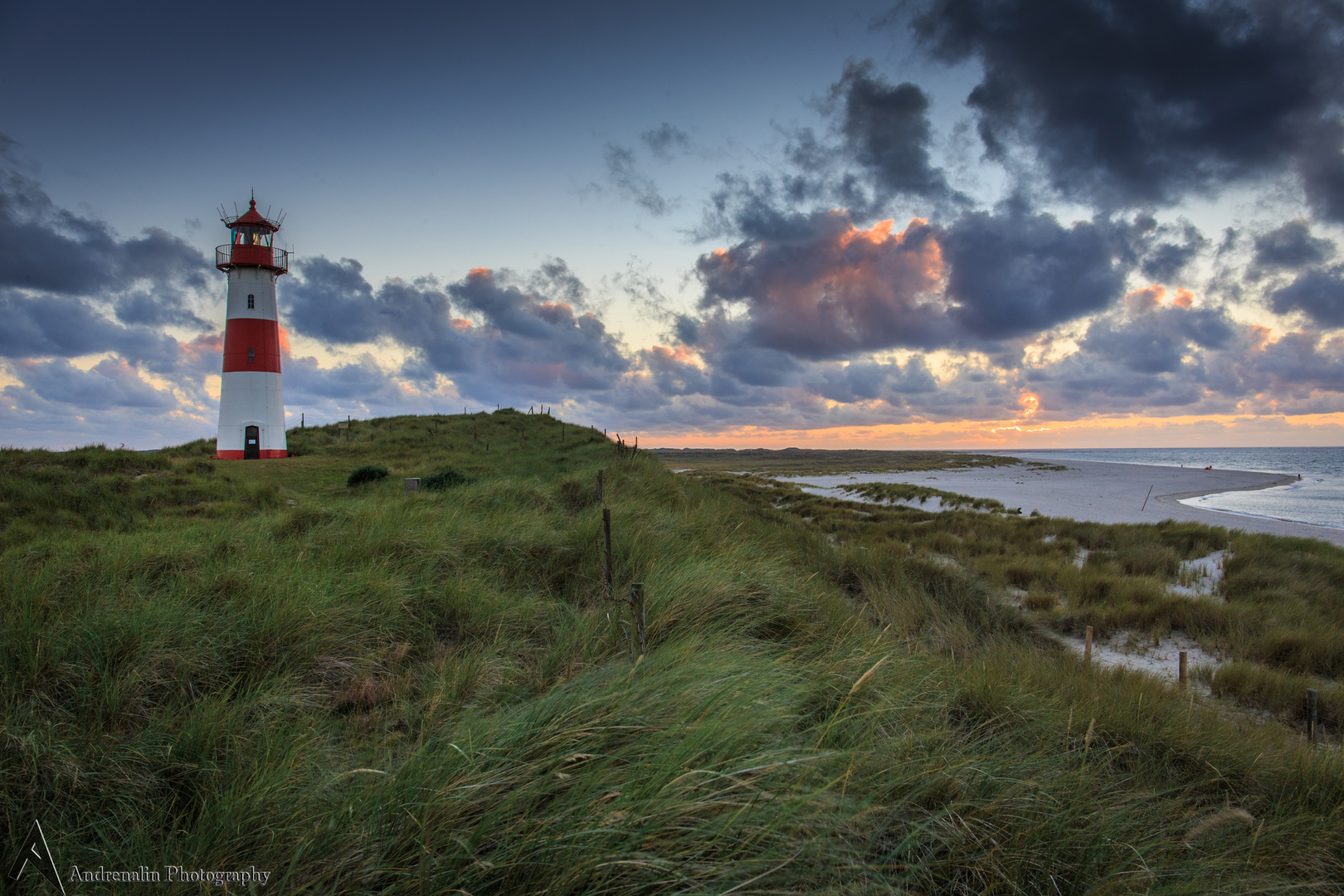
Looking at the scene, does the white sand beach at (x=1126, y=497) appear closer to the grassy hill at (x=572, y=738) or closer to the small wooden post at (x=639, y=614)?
the grassy hill at (x=572, y=738)

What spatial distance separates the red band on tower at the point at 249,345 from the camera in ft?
79.3

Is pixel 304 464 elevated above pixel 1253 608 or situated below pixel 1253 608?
above

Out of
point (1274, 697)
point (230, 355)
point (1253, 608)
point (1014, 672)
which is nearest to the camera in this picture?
point (1014, 672)

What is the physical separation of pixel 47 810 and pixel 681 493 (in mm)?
11203

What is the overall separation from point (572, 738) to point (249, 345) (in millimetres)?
28678

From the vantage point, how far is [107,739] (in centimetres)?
261

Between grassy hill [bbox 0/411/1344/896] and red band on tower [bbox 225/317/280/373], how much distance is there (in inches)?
855

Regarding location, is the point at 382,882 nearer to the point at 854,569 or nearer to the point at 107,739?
the point at 107,739

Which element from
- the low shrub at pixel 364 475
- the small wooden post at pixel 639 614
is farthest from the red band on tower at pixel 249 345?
the small wooden post at pixel 639 614

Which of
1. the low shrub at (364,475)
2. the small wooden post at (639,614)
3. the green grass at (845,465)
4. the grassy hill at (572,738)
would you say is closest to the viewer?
the grassy hill at (572,738)

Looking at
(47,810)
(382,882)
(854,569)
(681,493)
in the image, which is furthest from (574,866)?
(681,493)

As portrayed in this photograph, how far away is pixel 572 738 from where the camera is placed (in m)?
2.29

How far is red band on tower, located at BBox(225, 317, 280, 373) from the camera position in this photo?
24.2m

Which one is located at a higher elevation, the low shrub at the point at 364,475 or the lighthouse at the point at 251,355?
the lighthouse at the point at 251,355
